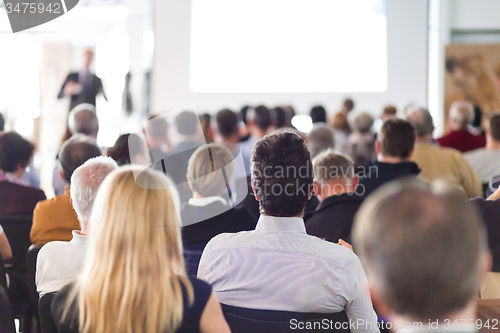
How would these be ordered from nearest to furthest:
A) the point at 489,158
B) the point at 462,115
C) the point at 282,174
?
the point at 282,174 → the point at 489,158 → the point at 462,115

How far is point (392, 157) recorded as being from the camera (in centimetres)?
307

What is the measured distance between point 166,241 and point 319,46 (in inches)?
298

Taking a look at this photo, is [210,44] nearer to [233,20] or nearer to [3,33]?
[233,20]

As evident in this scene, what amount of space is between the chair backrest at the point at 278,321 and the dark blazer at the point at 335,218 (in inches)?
33.5

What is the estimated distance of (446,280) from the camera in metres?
0.66

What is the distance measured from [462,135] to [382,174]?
2297 millimetres

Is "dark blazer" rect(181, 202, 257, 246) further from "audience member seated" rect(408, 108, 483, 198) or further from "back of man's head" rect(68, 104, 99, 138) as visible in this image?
"back of man's head" rect(68, 104, 99, 138)

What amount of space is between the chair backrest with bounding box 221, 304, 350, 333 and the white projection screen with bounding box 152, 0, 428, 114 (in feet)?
23.8

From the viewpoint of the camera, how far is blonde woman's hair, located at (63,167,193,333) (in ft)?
3.68

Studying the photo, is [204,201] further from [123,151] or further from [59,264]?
[59,264]

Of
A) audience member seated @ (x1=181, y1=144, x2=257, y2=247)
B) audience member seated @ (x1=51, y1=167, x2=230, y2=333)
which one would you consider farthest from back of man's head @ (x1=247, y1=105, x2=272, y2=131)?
audience member seated @ (x1=51, y1=167, x2=230, y2=333)

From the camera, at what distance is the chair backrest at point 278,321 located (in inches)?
Result: 51.2

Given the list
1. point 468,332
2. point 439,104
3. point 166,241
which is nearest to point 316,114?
point 439,104

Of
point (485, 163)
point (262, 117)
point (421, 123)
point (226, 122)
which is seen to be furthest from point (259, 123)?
point (485, 163)
